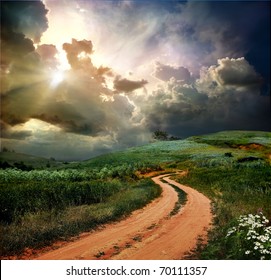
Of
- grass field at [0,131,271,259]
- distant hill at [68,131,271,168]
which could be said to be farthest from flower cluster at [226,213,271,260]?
distant hill at [68,131,271,168]

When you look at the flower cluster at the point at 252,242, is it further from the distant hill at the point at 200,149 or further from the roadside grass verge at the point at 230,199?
the distant hill at the point at 200,149

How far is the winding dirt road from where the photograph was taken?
33.3 feet

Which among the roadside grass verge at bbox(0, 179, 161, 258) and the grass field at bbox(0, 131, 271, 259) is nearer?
the roadside grass verge at bbox(0, 179, 161, 258)

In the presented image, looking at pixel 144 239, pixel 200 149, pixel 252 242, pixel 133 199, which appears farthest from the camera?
pixel 200 149

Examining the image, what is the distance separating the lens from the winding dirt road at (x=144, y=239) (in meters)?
10.1

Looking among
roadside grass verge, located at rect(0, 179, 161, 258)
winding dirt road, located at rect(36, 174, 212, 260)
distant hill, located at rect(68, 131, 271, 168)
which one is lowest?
winding dirt road, located at rect(36, 174, 212, 260)

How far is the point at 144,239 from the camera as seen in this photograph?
11.5 metres

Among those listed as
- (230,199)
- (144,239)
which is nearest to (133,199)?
(230,199)

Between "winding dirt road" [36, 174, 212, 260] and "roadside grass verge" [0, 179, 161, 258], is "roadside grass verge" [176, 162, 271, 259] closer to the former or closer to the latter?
"winding dirt road" [36, 174, 212, 260]

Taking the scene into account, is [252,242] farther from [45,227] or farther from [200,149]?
[200,149]

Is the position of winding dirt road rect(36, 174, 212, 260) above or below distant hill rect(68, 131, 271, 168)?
below

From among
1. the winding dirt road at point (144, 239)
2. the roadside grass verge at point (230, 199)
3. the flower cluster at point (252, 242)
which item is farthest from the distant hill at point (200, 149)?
the flower cluster at point (252, 242)

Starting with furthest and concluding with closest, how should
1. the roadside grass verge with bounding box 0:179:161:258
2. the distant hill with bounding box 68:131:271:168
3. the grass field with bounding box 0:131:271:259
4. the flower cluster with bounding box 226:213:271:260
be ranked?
the distant hill with bounding box 68:131:271:168 → the grass field with bounding box 0:131:271:259 → the roadside grass verge with bounding box 0:179:161:258 → the flower cluster with bounding box 226:213:271:260
